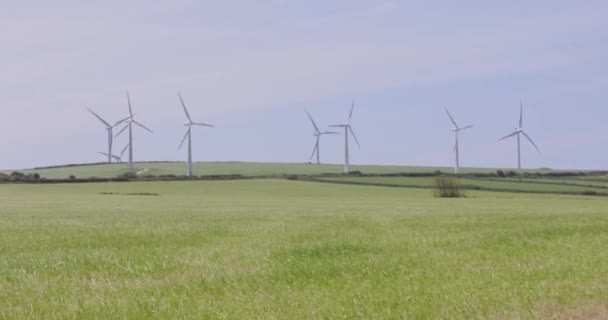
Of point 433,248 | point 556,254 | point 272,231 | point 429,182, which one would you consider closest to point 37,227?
point 272,231

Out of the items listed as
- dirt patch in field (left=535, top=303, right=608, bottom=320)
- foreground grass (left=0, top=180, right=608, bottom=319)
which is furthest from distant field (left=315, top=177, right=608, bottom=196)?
dirt patch in field (left=535, top=303, right=608, bottom=320)

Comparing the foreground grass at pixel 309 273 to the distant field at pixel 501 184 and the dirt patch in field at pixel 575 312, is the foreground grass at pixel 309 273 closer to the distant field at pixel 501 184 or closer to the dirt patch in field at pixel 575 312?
the dirt patch in field at pixel 575 312

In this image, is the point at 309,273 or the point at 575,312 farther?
the point at 309,273

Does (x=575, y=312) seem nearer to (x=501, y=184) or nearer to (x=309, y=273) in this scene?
(x=309, y=273)

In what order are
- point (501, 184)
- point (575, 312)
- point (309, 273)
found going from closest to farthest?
point (575, 312)
point (309, 273)
point (501, 184)

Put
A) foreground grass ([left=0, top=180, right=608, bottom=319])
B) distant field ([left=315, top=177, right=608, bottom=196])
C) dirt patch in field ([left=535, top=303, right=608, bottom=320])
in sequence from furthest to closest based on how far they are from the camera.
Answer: distant field ([left=315, top=177, right=608, bottom=196]), foreground grass ([left=0, top=180, right=608, bottom=319]), dirt patch in field ([left=535, top=303, right=608, bottom=320])

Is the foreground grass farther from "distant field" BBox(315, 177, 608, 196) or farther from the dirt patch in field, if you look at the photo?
"distant field" BBox(315, 177, 608, 196)

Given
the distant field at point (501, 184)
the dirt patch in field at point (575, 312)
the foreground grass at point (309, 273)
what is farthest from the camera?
the distant field at point (501, 184)

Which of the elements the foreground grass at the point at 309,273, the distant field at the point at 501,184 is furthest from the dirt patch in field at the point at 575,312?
the distant field at the point at 501,184

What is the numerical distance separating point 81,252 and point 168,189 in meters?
79.7

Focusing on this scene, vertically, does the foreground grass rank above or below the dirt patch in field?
above

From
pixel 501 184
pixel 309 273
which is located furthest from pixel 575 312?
pixel 501 184

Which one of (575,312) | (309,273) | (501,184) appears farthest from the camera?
(501,184)

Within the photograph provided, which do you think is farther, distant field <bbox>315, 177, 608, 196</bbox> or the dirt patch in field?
distant field <bbox>315, 177, 608, 196</bbox>
